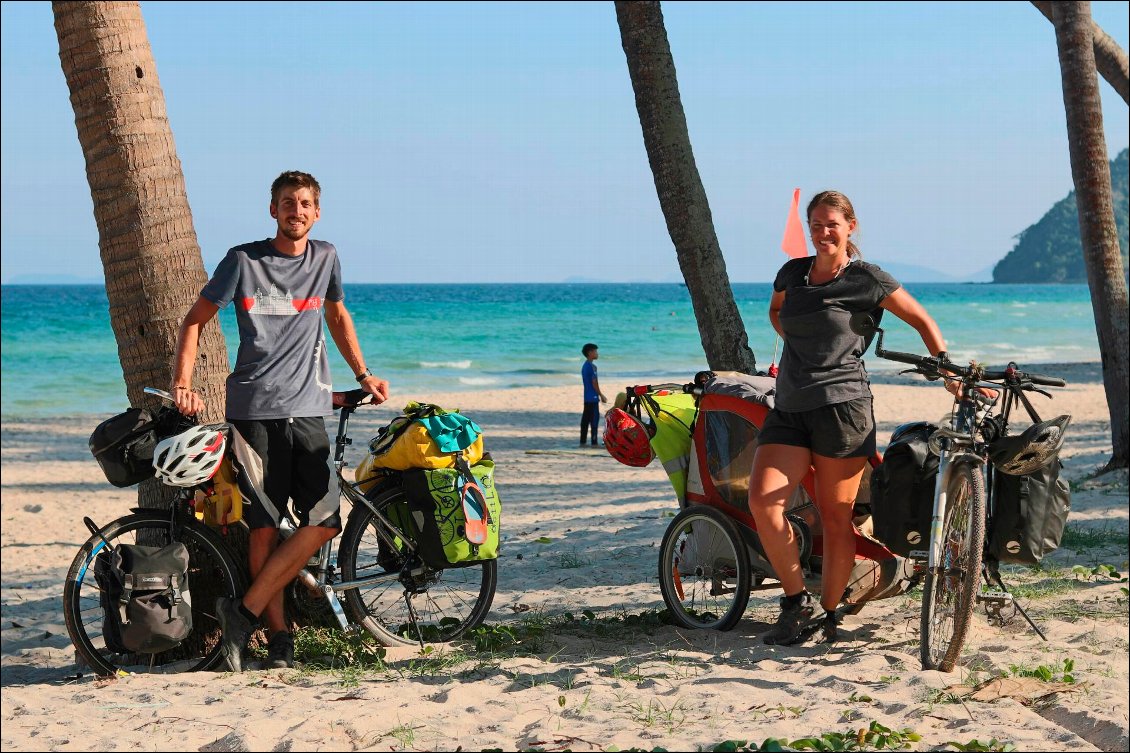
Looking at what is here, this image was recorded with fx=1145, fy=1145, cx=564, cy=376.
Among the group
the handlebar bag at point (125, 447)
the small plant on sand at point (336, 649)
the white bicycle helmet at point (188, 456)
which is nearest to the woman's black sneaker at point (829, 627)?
the small plant on sand at point (336, 649)

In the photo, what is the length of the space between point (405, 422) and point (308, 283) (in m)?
0.77

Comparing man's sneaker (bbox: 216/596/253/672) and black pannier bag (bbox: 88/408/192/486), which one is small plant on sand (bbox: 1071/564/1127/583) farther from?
black pannier bag (bbox: 88/408/192/486)

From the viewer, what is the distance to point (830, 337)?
4684 millimetres

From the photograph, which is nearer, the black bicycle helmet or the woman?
the black bicycle helmet

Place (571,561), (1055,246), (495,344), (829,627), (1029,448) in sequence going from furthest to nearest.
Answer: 1. (1055,246)
2. (495,344)
3. (571,561)
4. (829,627)
5. (1029,448)

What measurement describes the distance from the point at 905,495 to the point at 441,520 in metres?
1.95

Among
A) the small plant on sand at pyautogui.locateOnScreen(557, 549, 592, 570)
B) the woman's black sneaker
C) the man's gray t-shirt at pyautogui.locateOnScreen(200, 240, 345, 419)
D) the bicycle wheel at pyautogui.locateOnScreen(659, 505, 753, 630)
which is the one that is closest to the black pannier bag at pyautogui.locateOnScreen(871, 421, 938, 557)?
the woman's black sneaker

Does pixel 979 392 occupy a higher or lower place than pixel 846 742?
higher

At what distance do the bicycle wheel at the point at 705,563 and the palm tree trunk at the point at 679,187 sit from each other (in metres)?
1.66

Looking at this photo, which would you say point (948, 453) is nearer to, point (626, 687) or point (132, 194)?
point (626, 687)

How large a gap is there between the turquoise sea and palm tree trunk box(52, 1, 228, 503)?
20868 mm

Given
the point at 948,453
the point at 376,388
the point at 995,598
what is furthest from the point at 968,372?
the point at 376,388

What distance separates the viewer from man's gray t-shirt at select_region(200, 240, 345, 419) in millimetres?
4637

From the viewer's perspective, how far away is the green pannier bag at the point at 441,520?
497 centimetres
